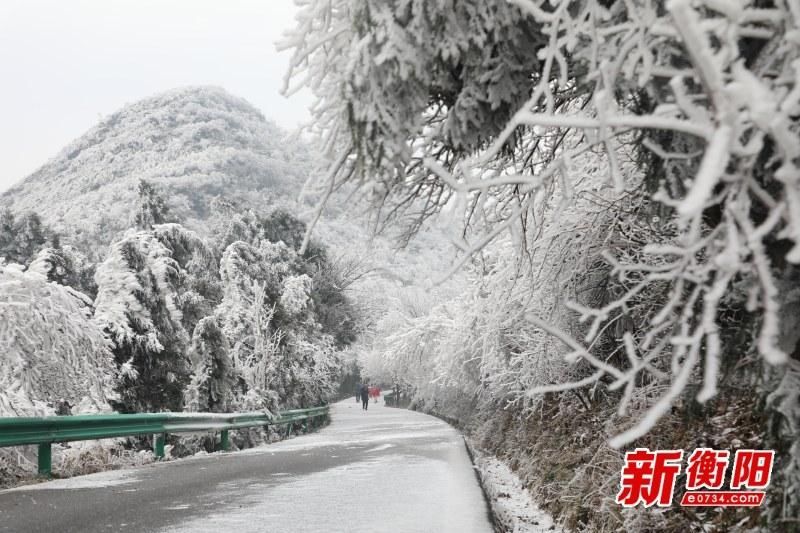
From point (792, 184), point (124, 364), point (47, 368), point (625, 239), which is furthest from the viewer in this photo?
point (124, 364)

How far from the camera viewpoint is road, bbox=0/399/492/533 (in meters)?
6.04

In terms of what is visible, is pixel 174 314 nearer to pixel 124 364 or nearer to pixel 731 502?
pixel 124 364

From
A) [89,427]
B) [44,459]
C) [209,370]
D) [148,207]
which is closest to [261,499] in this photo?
[44,459]

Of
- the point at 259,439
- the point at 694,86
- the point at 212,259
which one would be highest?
the point at 212,259

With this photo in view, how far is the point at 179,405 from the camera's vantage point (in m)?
19.3

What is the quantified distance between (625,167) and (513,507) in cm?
461

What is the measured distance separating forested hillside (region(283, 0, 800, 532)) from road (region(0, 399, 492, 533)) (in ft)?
4.58

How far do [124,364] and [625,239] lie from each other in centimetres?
1356

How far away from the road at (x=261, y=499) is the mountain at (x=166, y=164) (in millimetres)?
60180

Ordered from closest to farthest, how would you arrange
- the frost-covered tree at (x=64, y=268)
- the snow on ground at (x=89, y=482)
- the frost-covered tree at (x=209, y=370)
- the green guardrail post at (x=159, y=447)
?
the snow on ground at (x=89, y=482), the frost-covered tree at (x=64, y=268), the green guardrail post at (x=159, y=447), the frost-covered tree at (x=209, y=370)

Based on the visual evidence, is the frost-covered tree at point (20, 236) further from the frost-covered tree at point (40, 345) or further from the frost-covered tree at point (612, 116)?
the frost-covered tree at point (612, 116)

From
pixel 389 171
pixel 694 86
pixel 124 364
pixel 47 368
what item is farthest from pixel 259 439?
pixel 694 86

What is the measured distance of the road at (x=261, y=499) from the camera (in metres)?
6.04

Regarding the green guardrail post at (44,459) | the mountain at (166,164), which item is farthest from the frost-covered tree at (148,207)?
the mountain at (166,164)
